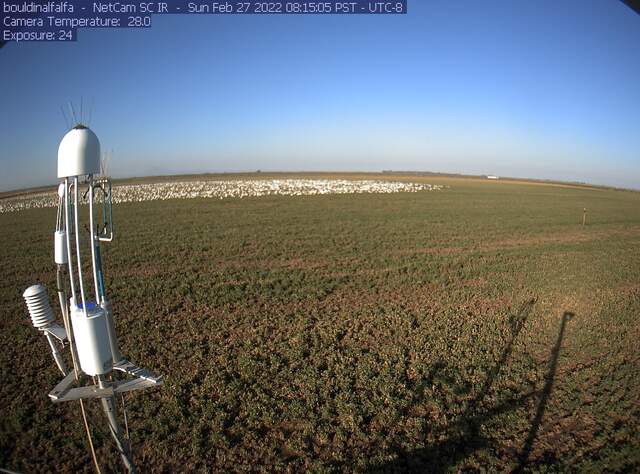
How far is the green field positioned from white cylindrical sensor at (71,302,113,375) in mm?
738

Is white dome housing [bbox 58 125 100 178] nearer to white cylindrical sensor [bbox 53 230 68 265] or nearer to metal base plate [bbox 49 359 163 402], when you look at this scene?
white cylindrical sensor [bbox 53 230 68 265]

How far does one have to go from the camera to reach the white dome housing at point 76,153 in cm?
196

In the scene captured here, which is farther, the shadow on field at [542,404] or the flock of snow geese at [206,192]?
the flock of snow geese at [206,192]

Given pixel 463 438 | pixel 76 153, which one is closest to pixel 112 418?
pixel 76 153

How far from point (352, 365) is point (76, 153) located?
5556 mm

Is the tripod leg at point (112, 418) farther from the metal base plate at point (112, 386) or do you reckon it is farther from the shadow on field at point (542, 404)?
the shadow on field at point (542, 404)

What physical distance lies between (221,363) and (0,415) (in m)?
3.20

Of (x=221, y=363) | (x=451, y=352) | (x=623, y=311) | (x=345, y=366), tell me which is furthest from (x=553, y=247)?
(x=221, y=363)

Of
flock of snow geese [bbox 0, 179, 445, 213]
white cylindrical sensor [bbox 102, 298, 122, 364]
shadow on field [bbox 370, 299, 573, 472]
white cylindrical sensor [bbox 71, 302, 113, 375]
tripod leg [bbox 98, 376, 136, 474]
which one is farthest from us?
flock of snow geese [bbox 0, 179, 445, 213]

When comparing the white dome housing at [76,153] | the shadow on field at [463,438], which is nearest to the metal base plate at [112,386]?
the white dome housing at [76,153]

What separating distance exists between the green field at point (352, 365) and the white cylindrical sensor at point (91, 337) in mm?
738

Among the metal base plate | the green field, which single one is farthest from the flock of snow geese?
the metal base plate

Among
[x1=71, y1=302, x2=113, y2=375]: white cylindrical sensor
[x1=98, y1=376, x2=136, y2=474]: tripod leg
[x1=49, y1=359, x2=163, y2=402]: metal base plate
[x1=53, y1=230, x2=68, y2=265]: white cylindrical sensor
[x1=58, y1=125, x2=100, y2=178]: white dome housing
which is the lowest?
[x1=98, y1=376, x2=136, y2=474]: tripod leg

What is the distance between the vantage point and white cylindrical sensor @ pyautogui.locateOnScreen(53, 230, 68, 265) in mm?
2146
